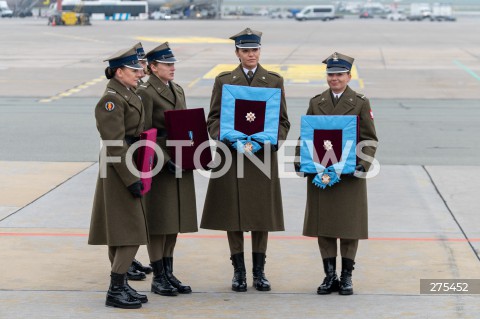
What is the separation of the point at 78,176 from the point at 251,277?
562 cm

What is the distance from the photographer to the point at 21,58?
37.5m

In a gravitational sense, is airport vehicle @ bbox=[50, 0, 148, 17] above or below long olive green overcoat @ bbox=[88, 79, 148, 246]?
below

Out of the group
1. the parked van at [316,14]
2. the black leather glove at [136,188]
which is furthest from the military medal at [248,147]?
the parked van at [316,14]

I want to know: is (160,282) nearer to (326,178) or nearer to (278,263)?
(278,263)

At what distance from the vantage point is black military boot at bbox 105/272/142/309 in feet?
24.0

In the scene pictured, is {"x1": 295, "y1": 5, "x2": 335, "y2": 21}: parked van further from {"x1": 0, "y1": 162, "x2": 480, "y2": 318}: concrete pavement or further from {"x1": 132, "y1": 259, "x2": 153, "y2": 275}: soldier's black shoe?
{"x1": 132, "y1": 259, "x2": 153, "y2": 275}: soldier's black shoe

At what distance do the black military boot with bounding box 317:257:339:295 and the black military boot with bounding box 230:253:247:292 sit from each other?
629 mm

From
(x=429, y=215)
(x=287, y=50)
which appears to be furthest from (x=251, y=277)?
(x=287, y=50)

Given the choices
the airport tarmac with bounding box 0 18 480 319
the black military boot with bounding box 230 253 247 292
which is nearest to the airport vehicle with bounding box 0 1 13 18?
the airport tarmac with bounding box 0 18 480 319

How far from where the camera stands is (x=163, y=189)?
7.96m

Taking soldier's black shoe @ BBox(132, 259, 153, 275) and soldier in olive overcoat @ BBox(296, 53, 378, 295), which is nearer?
soldier in olive overcoat @ BBox(296, 53, 378, 295)

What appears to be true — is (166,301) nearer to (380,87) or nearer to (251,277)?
(251,277)

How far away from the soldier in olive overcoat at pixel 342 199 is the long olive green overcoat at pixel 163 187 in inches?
39.6

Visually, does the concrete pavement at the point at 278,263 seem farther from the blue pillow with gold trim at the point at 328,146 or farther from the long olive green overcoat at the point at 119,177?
the blue pillow with gold trim at the point at 328,146
